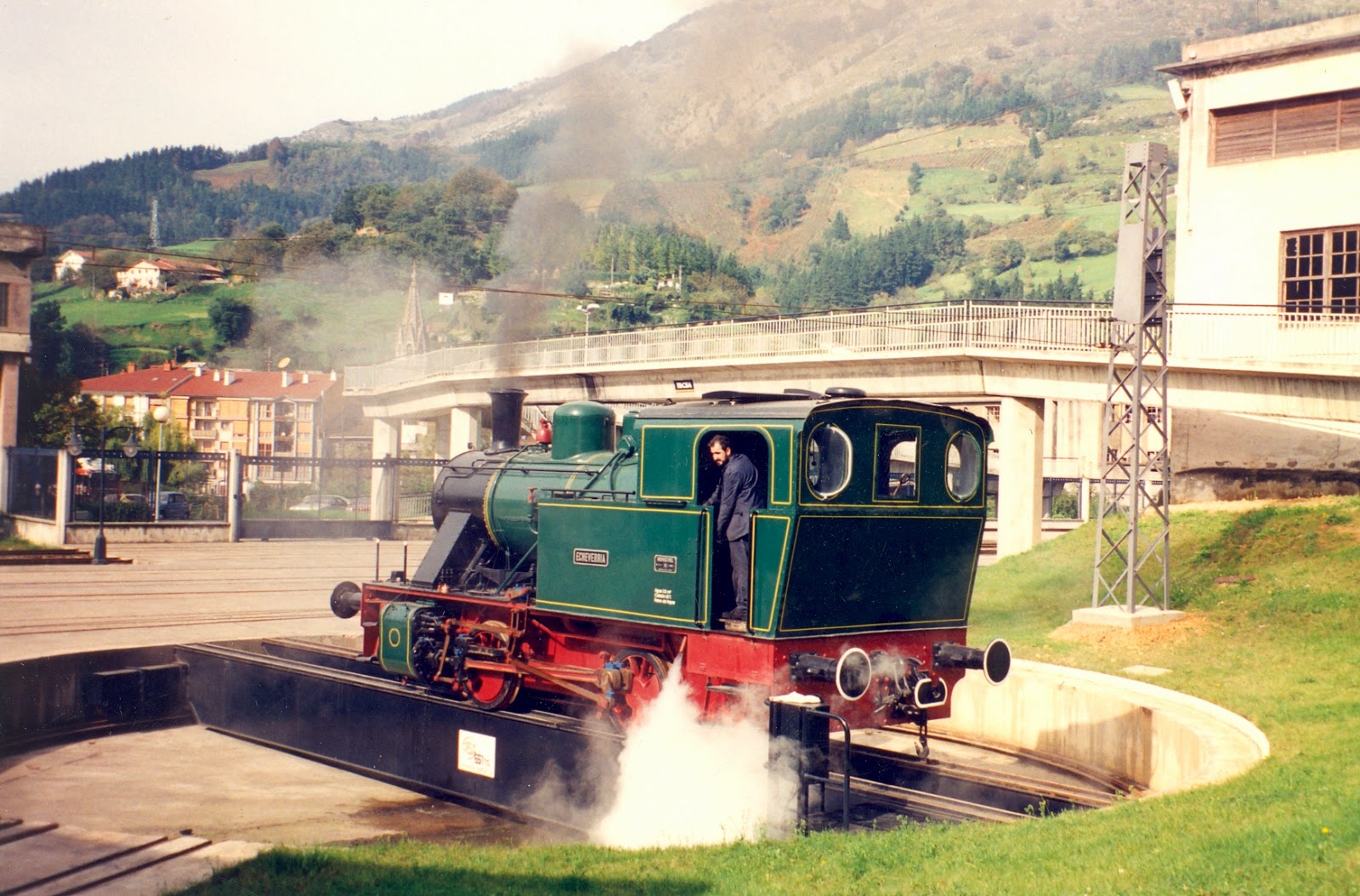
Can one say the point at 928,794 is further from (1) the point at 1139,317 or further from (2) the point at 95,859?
(1) the point at 1139,317

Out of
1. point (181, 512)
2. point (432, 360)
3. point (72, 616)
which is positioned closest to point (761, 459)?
point (72, 616)

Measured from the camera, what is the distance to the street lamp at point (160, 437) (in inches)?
1453

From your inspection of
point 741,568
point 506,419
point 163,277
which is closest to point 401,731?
point 506,419

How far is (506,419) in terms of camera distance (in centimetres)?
1369

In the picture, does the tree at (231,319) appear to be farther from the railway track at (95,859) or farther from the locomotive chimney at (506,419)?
the railway track at (95,859)

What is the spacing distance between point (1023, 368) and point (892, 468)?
16974mm

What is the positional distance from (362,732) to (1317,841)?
921 cm

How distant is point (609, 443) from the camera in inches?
507

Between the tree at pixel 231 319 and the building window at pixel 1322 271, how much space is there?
94.1 metres

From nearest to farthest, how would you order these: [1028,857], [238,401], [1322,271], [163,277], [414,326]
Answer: [1028,857]
[1322,271]
[414,326]
[238,401]
[163,277]

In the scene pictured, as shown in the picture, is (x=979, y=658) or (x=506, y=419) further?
(x=506, y=419)

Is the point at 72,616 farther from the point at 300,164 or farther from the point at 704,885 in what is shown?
the point at 300,164

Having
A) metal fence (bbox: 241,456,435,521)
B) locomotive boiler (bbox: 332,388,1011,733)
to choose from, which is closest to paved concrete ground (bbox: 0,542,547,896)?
locomotive boiler (bbox: 332,388,1011,733)

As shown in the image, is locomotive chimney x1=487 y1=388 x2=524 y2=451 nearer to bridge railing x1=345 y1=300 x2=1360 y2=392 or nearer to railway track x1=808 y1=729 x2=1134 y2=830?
bridge railing x1=345 y1=300 x2=1360 y2=392
